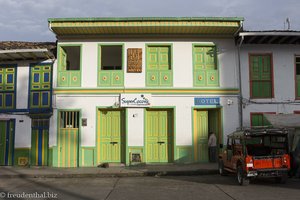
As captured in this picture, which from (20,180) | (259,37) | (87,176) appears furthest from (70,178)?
(259,37)

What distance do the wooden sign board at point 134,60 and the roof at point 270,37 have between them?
5.02 m

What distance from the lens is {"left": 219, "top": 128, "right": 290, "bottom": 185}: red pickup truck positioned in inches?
460

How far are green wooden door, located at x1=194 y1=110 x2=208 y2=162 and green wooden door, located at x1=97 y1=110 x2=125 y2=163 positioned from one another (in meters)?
3.63

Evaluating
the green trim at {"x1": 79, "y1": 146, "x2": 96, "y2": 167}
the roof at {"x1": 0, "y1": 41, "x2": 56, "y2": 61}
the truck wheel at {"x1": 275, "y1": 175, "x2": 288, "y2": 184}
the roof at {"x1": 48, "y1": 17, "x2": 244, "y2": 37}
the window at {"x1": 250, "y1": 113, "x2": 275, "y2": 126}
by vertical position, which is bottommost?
the truck wheel at {"x1": 275, "y1": 175, "x2": 288, "y2": 184}

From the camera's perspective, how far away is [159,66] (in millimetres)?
18250

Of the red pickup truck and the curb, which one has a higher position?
the red pickup truck

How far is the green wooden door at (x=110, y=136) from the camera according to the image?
17938 millimetres

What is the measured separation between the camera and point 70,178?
1498cm

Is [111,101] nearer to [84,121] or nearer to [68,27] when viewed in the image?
[84,121]

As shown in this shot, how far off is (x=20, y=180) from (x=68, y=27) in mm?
7379

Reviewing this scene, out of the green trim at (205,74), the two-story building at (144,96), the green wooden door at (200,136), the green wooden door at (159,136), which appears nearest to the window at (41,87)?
the two-story building at (144,96)

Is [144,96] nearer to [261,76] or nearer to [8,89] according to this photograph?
[261,76]

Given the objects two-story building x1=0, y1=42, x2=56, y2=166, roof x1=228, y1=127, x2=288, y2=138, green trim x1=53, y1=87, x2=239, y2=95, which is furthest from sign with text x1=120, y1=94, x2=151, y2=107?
roof x1=228, y1=127, x2=288, y2=138

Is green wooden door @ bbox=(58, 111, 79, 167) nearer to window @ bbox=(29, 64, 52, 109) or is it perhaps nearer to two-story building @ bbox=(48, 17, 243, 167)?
two-story building @ bbox=(48, 17, 243, 167)
